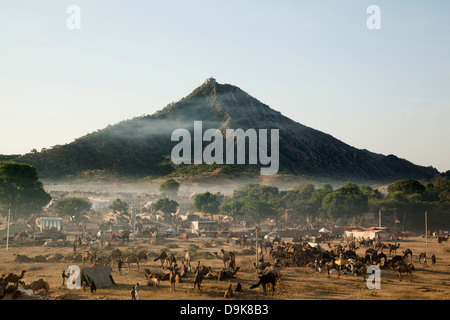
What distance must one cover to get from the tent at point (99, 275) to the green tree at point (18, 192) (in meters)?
55.8

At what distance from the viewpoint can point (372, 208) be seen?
98.1 m

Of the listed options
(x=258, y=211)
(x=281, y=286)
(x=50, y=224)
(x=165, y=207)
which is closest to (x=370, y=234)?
(x=258, y=211)

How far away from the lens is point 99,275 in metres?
26.1

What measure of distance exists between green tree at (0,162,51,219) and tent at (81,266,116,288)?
55805 mm

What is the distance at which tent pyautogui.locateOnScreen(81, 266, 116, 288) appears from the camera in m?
25.3

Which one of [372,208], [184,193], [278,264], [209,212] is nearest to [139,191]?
[184,193]

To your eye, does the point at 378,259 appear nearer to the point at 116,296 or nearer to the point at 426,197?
the point at 116,296

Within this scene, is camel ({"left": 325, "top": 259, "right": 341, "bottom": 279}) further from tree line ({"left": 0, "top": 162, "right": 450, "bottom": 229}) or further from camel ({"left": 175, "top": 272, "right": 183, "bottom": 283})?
tree line ({"left": 0, "top": 162, "right": 450, "bottom": 229})

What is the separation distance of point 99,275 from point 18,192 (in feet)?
187

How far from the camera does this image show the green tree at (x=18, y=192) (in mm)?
73356

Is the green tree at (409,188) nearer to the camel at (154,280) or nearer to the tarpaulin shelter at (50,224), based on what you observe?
the tarpaulin shelter at (50,224)

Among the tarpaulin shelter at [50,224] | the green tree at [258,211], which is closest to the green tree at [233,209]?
the green tree at [258,211]

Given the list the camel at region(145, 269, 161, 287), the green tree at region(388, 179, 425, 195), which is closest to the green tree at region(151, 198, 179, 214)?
the green tree at region(388, 179, 425, 195)
